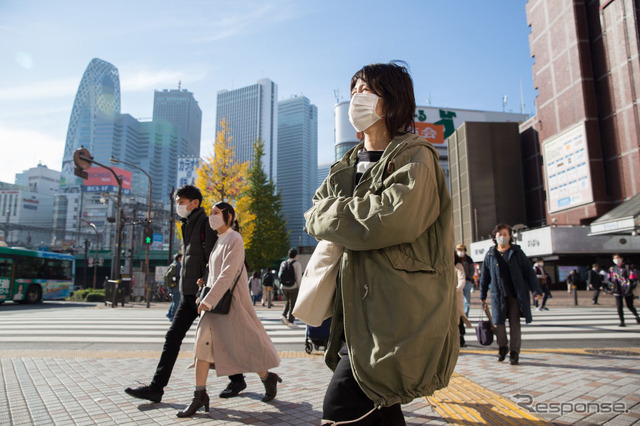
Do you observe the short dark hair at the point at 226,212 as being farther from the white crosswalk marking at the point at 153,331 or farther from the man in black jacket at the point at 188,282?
the white crosswalk marking at the point at 153,331

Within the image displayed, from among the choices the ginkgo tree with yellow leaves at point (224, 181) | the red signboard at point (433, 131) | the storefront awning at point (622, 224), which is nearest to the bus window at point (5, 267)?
the ginkgo tree with yellow leaves at point (224, 181)

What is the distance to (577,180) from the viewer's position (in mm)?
28047

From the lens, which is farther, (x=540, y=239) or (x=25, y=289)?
(x=540, y=239)

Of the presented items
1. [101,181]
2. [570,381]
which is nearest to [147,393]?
[570,381]

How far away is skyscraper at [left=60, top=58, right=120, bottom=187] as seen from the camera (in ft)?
547

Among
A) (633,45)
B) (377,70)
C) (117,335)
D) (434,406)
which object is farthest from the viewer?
(633,45)

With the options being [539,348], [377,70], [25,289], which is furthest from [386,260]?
[25,289]

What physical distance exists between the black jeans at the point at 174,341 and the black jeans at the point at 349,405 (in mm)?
2476

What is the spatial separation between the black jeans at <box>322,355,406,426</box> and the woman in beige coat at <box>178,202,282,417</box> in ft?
7.19

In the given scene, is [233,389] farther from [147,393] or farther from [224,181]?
[224,181]

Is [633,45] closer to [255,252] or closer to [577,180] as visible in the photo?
[577,180]

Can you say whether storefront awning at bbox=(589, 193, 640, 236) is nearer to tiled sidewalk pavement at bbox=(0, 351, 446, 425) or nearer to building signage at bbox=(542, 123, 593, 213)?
building signage at bbox=(542, 123, 593, 213)

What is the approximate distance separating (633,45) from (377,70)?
99.2ft

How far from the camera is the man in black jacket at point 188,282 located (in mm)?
3631
